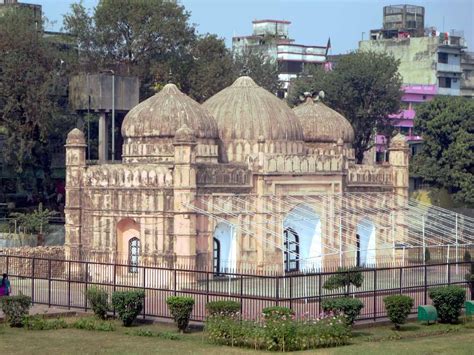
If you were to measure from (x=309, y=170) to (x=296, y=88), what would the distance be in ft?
95.4

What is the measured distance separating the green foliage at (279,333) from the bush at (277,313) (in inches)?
6.6

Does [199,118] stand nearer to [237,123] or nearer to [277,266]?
[237,123]

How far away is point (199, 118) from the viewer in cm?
4419

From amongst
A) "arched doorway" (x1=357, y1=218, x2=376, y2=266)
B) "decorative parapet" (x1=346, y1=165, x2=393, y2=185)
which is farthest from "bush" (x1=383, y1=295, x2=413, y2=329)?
"decorative parapet" (x1=346, y1=165, x2=393, y2=185)

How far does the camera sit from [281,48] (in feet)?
303

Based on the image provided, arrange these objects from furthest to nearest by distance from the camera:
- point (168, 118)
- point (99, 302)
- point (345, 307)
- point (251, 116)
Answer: point (251, 116), point (168, 118), point (99, 302), point (345, 307)

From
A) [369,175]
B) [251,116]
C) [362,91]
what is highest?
[362,91]

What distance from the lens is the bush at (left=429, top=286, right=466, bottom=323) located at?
32.1m

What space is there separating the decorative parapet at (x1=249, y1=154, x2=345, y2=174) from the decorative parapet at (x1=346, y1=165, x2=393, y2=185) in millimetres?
1159

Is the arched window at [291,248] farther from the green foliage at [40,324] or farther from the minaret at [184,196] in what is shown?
the green foliage at [40,324]

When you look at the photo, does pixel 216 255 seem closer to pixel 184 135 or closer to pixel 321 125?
pixel 184 135

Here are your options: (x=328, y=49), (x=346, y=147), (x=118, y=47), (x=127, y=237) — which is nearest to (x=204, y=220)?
(x=127, y=237)

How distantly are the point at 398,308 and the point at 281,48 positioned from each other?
6262cm

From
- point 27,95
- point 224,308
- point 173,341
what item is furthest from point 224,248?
point 27,95
